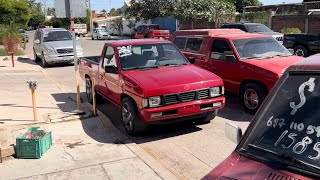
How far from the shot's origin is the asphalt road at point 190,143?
5.33 m

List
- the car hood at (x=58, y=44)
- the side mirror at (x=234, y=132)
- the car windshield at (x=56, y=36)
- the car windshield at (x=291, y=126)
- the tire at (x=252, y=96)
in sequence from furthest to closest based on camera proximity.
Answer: the car windshield at (x=56, y=36) → the car hood at (x=58, y=44) → the tire at (x=252, y=96) → the side mirror at (x=234, y=132) → the car windshield at (x=291, y=126)

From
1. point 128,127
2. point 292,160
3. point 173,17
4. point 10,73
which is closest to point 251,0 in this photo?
point 173,17

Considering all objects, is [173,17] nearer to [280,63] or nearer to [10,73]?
[10,73]

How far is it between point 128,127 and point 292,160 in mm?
4782

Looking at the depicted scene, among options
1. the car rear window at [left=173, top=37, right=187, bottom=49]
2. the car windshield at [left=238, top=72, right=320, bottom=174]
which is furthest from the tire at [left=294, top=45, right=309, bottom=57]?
the car windshield at [left=238, top=72, right=320, bottom=174]

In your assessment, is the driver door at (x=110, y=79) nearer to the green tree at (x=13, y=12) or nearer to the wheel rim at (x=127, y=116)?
the wheel rim at (x=127, y=116)

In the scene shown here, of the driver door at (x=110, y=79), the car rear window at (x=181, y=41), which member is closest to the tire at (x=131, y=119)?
the driver door at (x=110, y=79)

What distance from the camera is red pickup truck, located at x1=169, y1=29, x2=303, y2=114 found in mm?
7680

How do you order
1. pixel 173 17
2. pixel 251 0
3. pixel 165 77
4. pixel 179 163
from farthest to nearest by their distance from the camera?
pixel 251 0
pixel 173 17
pixel 165 77
pixel 179 163

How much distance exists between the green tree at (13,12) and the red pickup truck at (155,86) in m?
34.1

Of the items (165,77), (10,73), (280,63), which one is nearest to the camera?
(165,77)

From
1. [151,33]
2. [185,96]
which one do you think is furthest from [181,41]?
[151,33]

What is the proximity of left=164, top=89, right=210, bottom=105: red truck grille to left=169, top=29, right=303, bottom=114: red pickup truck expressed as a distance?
160cm

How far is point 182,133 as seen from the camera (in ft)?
22.5
